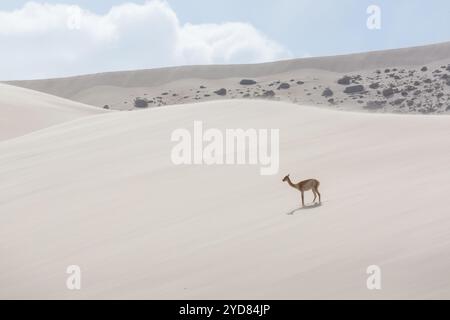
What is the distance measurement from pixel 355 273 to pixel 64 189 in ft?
18.8

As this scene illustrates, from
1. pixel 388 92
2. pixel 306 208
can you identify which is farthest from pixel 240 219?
pixel 388 92

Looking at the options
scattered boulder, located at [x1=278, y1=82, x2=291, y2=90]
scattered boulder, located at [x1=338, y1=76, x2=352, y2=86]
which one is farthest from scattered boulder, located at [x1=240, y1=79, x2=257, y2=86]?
scattered boulder, located at [x1=338, y1=76, x2=352, y2=86]

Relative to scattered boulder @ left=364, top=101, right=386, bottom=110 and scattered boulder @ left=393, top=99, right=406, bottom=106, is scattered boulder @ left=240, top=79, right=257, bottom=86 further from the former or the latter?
scattered boulder @ left=393, top=99, right=406, bottom=106

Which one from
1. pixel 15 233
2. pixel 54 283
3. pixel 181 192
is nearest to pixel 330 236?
pixel 54 283

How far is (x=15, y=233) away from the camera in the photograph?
27.6ft

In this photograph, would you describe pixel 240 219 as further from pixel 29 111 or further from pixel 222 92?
pixel 222 92

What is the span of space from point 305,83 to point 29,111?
1282 inches

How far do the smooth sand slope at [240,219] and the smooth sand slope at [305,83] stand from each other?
31628mm

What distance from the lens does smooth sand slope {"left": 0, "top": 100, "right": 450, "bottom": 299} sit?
19.2 ft

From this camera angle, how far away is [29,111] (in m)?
30.0

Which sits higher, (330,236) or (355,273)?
(330,236)

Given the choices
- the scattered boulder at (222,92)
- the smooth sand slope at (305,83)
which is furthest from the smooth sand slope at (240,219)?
the scattered boulder at (222,92)
